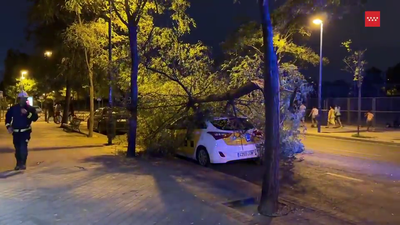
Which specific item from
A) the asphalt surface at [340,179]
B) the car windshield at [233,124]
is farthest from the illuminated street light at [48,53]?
the car windshield at [233,124]

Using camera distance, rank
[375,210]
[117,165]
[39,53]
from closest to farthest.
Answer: [375,210], [117,165], [39,53]

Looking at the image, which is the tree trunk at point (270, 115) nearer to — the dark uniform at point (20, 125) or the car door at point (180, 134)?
the car door at point (180, 134)

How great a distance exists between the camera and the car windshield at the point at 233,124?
10872 millimetres

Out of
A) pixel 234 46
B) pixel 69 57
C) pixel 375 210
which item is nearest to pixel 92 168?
pixel 375 210

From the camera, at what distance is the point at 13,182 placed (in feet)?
27.8

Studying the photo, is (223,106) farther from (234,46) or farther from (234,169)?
(234,46)

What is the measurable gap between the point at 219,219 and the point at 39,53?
79.5 ft

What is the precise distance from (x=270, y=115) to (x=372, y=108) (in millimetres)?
26571

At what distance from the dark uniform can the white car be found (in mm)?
4224

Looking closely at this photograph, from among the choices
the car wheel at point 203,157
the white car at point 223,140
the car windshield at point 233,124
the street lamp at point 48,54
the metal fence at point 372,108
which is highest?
the street lamp at point 48,54

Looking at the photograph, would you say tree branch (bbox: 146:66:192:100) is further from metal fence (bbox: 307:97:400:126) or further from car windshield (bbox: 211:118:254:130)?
metal fence (bbox: 307:97:400:126)

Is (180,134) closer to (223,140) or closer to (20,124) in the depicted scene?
(223,140)

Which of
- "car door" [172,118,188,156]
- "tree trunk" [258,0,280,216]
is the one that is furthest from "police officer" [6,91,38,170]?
"tree trunk" [258,0,280,216]

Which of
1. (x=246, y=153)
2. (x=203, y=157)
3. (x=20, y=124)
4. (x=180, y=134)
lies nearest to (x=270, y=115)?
(x=246, y=153)
